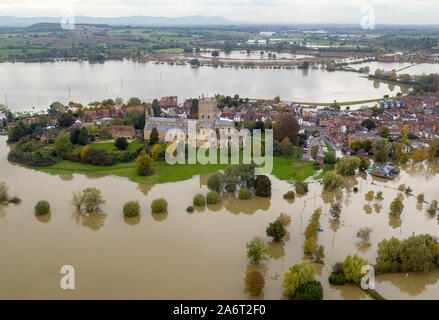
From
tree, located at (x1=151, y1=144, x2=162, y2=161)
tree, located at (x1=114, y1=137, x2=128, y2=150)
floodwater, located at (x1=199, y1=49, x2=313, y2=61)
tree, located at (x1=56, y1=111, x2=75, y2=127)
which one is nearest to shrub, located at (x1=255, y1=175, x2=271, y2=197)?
tree, located at (x1=151, y1=144, x2=162, y2=161)

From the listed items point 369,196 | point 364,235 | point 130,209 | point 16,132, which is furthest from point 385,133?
point 16,132

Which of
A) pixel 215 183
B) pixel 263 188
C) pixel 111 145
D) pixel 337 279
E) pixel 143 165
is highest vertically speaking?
pixel 111 145

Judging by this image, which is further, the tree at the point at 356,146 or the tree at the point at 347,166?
the tree at the point at 356,146

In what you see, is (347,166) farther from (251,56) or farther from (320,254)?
(251,56)

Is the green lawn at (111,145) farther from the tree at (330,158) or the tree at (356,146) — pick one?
the tree at (356,146)

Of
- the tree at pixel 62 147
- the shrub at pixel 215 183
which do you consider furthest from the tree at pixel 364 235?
the tree at pixel 62 147

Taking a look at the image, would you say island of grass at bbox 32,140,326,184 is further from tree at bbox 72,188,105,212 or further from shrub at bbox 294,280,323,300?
shrub at bbox 294,280,323,300
